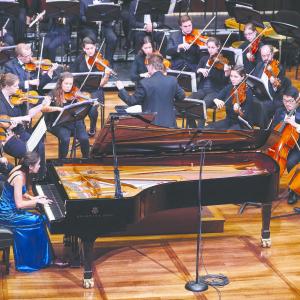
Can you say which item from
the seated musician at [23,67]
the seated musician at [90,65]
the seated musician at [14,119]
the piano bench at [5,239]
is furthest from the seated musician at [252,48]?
the piano bench at [5,239]

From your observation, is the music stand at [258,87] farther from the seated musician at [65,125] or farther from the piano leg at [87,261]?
the piano leg at [87,261]

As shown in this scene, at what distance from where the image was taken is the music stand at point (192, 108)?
29.5 feet

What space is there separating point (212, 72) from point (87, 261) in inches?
173

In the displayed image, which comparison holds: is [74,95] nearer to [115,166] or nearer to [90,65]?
[90,65]

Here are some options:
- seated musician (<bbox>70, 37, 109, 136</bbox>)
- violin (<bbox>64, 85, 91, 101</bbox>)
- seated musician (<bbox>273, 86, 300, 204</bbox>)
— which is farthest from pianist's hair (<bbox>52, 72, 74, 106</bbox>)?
seated musician (<bbox>273, 86, 300, 204</bbox>)

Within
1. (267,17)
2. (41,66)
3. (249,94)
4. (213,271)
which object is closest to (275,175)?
(213,271)

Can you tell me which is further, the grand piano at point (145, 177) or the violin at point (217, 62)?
the violin at point (217, 62)

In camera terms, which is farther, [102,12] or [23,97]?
[102,12]

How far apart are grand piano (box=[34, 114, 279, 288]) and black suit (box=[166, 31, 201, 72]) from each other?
344 cm

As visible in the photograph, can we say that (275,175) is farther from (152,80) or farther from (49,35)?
(49,35)

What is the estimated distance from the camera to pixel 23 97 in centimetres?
918

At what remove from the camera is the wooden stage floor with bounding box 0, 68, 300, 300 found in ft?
22.6

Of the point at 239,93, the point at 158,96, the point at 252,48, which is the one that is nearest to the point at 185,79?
the point at 239,93

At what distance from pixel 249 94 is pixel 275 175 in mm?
2573
